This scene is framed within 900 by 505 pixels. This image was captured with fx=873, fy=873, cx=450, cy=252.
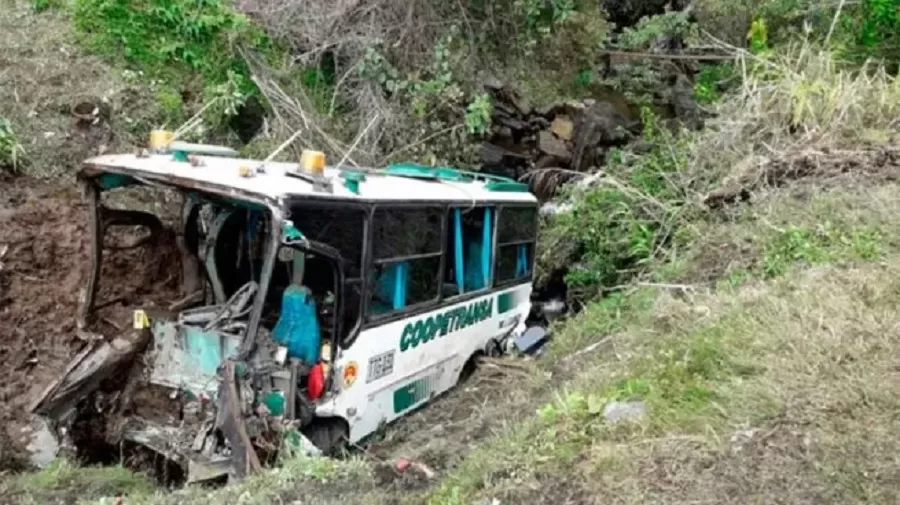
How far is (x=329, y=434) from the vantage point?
6.09 meters

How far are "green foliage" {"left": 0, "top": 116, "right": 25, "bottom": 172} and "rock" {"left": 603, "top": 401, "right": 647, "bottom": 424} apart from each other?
20.2ft

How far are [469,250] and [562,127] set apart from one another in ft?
20.8

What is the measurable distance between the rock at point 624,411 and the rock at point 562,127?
31.8ft

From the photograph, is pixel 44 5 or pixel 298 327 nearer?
pixel 298 327

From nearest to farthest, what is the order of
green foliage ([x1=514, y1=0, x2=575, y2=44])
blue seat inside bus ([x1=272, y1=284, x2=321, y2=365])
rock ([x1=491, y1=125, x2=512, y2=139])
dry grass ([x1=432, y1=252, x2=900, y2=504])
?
dry grass ([x1=432, y1=252, x2=900, y2=504]) → blue seat inside bus ([x1=272, y1=284, x2=321, y2=365]) → green foliage ([x1=514, y1=0, x2=575, y2=44]) → rock ([x1=491, y1=125, x2=512, y2=139])

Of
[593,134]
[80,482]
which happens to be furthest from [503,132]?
[80,482]

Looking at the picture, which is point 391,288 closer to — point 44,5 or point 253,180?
point 253,180

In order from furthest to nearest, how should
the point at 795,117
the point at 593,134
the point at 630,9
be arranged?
the point at 630,9, the point at 593,134, the point at 795,117

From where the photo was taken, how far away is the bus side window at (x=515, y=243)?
8672 millimetres

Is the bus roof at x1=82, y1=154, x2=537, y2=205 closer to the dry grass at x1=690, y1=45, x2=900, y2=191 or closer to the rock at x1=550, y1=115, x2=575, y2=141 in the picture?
the dry grass at x1=690, y1=45, x2=900, y2=191

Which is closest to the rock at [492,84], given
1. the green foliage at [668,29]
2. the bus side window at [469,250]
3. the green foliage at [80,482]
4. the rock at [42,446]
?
the green foliage at [668,29]

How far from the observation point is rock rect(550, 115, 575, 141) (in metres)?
13.8

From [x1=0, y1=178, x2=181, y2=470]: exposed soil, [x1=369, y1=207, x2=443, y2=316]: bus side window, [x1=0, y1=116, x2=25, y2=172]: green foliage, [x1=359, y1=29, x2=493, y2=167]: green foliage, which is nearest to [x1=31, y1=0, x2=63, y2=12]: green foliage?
[x1=0, y1=116, x2=25, y2=172]: green foliage

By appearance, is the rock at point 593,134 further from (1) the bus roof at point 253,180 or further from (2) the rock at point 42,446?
(2) the rock at point 42,446
